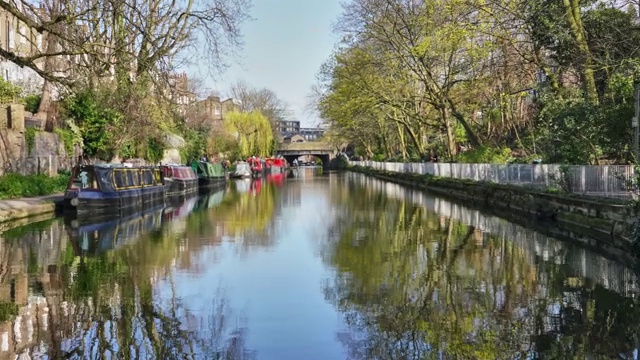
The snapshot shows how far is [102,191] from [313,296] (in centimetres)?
1563

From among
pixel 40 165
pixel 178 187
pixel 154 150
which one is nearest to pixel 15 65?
pixel 154 150

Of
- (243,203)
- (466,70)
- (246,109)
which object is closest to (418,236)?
(243,203)

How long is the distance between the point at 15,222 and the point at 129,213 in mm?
5071

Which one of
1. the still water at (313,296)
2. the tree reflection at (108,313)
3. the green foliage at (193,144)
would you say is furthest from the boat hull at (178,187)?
the tree reflection at (108,313)

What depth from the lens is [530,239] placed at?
16312mm

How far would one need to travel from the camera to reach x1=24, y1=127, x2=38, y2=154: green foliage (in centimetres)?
2884

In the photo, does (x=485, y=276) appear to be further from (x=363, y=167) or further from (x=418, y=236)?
(x=363, y=167)

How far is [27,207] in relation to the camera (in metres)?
22.1

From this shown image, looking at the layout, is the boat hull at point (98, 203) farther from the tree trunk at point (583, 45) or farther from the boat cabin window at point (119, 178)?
the tree trunk at point (583, 45)

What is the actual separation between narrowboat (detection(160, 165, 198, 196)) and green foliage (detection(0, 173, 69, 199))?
5.98 m

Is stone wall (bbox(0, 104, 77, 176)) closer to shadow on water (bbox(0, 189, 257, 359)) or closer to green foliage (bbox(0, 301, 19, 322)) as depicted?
shadow on water (bbox(0, 189, 257, 359))

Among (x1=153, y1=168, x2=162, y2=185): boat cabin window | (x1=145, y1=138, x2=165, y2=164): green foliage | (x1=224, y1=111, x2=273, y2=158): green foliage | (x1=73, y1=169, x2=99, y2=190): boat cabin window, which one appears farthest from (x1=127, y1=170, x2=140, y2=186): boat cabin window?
(x1=224, y1=111, x2=273, y2=158): green foliage

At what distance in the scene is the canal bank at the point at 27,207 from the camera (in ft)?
67.5

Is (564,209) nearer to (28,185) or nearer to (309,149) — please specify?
(28,185)
